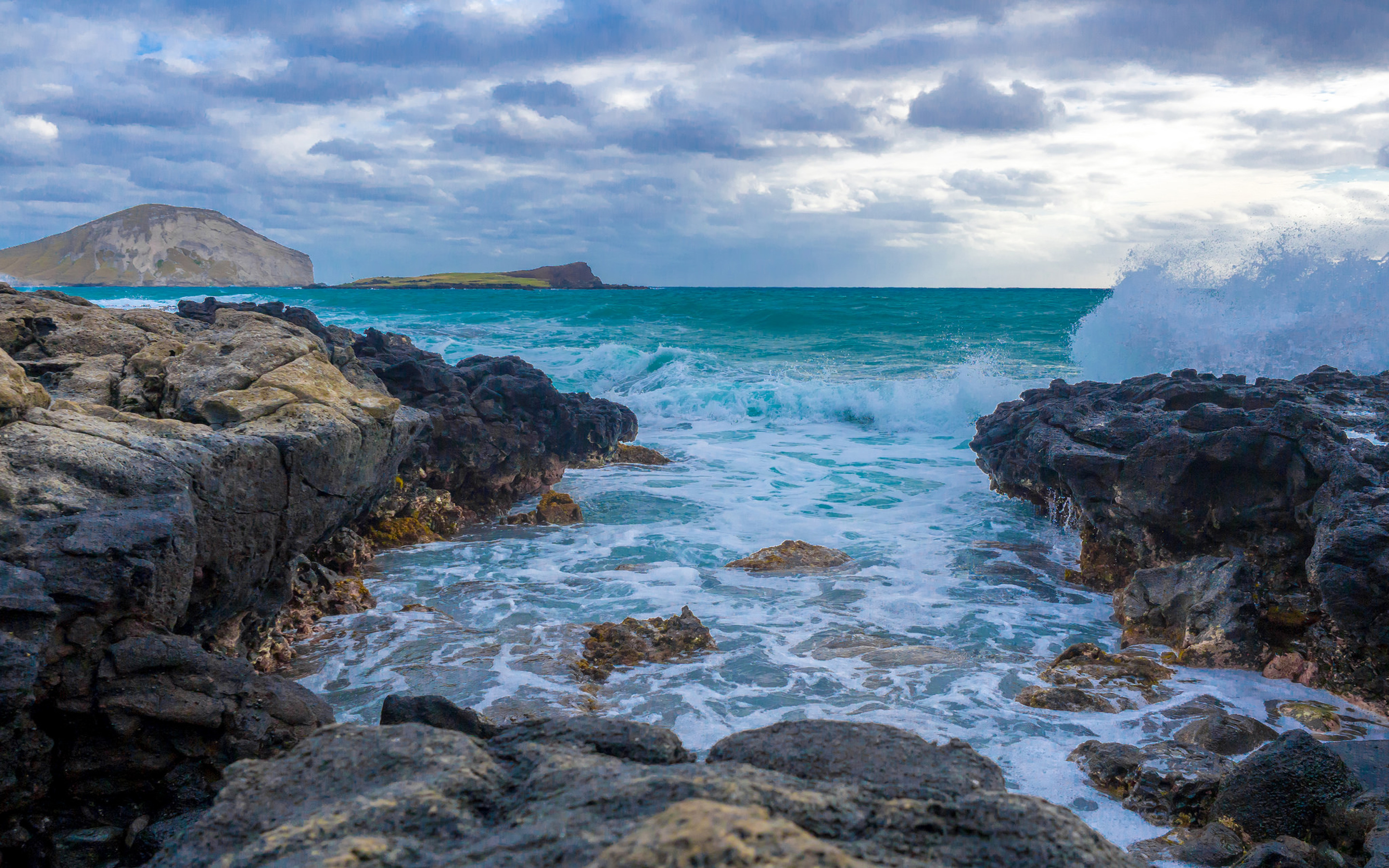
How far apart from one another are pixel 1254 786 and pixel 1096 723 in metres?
1.35

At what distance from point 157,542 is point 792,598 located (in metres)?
5.13

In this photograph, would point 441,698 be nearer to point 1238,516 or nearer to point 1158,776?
point 1158,776

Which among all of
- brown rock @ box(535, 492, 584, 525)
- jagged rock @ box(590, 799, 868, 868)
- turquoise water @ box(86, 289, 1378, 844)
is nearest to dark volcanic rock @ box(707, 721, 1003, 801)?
jagged rock @ box(590, 799, 868, 868)

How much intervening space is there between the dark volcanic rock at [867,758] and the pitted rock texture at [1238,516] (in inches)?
176

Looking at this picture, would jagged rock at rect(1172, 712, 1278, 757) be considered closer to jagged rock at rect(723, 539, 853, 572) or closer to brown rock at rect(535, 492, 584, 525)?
jagged rock at rect(723, 539, 853, 572)

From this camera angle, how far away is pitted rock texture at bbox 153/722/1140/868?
4.67 ft

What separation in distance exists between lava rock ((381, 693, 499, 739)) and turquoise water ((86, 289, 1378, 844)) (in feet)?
6.40

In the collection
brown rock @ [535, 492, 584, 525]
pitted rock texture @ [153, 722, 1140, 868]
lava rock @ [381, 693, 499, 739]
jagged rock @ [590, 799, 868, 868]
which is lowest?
brown rock @ [535, 492, 584, 525]

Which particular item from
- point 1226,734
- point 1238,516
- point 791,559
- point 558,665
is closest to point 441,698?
point 558,665

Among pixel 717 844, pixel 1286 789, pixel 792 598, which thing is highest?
pixel 717 844

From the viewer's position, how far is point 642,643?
6094 mm

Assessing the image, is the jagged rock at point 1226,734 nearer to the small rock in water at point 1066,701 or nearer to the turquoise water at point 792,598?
the turquoise water at point 792,598

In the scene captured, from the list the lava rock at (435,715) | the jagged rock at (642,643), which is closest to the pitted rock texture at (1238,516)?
the jagged rock at (642,643)

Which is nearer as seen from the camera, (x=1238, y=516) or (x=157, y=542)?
(x=157, y=542)
